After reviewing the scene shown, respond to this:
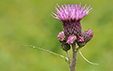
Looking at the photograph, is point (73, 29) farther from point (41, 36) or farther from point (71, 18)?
point (41, 36)

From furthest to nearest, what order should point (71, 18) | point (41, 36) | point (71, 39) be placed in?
point (41, 36) → point (71, 18) → point (71, 39)

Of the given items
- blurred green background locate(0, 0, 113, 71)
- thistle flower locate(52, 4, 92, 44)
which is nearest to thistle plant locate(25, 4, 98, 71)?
thistle flower locate(52, 4, 92, 44)

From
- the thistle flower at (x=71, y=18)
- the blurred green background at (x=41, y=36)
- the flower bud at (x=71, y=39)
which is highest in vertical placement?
the blurred green background at (x=41, y=36)

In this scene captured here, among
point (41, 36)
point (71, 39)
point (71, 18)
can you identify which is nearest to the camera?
point (71, 39)

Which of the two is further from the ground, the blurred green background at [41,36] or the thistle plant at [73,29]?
the blurred green background at [41,36]

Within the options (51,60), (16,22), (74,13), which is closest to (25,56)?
(51,60)

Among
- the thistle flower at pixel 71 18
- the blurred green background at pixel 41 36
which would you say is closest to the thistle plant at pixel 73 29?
the thistle flower at pixel 71 18

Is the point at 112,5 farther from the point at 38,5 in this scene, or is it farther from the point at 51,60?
the point at 51,60

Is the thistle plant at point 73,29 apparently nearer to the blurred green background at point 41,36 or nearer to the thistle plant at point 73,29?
the thistle plant at point 73,29

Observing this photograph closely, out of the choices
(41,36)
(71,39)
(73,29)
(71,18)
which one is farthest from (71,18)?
(41,36)
